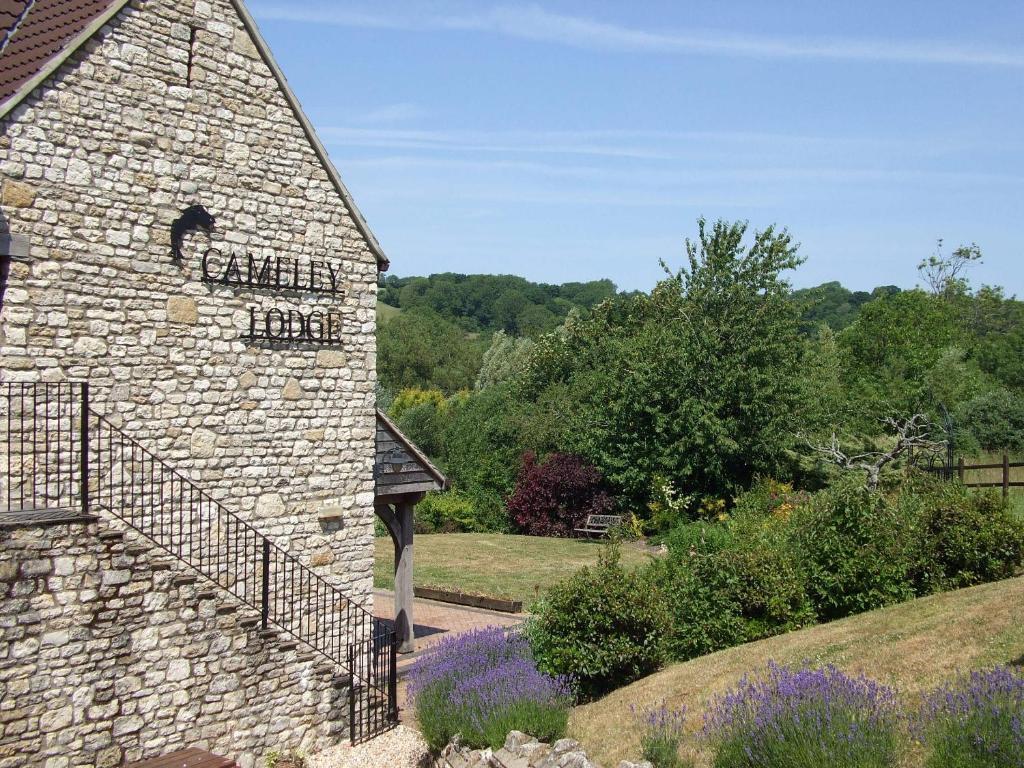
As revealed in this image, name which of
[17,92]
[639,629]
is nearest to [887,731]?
[639,629]

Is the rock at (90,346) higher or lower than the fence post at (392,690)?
higher

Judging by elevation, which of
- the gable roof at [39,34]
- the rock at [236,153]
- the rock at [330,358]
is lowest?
the rock at [330,358]

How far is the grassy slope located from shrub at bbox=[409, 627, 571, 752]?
0.40 m

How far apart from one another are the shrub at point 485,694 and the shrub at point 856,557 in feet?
13.2

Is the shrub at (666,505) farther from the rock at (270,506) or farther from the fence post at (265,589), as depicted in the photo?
the fence post at (265,589)

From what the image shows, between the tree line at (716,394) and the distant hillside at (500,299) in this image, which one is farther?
the distant hillside at (500,299)

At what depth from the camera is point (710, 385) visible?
28.4 meters

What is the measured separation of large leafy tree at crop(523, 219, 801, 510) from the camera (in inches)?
1104

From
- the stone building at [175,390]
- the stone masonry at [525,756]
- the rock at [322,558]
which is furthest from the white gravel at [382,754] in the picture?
the rock at [322,558]

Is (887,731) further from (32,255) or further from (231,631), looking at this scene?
(32,255)

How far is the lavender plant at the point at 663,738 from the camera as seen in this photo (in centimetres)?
796

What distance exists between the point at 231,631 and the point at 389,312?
98.3m

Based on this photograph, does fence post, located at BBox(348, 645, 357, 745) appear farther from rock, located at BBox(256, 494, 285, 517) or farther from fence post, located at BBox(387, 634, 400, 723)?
rock, located at BBox(256, 494, 285, 517)

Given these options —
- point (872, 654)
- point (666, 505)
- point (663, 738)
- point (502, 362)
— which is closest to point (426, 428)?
point (502, 362)
